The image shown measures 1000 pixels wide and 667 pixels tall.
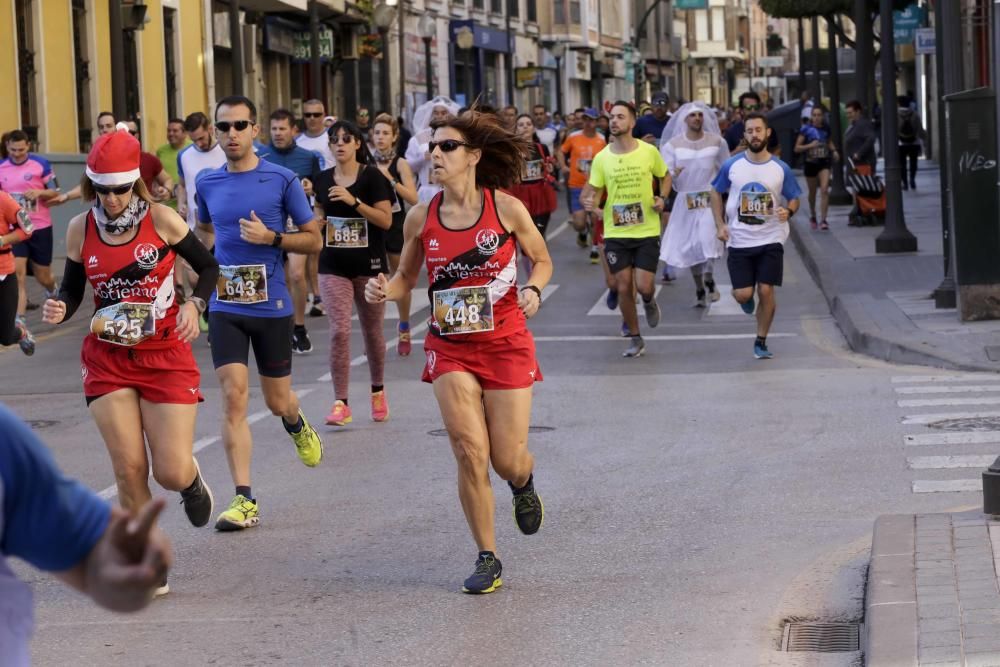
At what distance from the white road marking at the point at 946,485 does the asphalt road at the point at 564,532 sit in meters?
0.09

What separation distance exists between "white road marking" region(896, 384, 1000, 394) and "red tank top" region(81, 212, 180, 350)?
241 inches

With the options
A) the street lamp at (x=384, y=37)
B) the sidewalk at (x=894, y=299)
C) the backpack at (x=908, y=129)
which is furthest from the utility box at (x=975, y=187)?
the backpack at (x=908, y=129)

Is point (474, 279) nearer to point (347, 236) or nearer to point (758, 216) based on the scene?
point (347, 236)

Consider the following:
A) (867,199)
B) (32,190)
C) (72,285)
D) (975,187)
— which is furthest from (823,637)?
(867,199)

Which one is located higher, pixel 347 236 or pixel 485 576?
pixel 347 236

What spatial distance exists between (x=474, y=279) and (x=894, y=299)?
10346 millimetres

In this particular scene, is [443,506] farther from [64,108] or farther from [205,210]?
[64,108]

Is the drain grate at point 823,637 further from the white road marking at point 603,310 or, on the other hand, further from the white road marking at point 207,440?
the white road marking at point 603,310

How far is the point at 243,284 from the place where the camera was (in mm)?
8531

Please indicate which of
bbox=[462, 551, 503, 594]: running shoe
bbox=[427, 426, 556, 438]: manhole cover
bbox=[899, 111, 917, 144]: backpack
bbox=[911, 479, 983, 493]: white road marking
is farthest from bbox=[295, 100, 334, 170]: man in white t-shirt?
bbox=[899, 111, 917, 144]: backpack

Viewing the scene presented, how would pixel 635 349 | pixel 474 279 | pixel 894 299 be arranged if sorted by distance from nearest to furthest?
pixel 474 279
pixel 635 349
pixel 894 299

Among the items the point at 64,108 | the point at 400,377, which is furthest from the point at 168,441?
the point at 64,108

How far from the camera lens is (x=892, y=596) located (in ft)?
19.5

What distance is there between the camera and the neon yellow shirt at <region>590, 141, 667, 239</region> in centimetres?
1460
